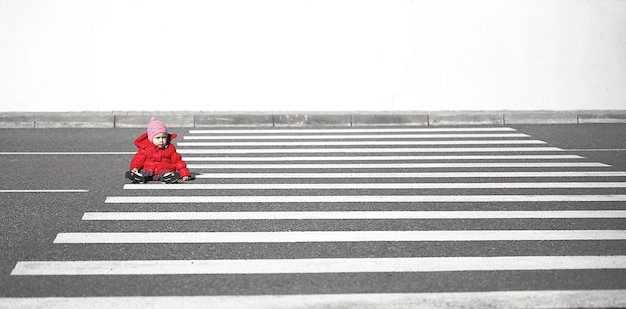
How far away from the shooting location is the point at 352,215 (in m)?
7.41

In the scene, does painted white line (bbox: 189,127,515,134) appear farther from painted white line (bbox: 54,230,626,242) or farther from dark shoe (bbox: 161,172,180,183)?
painted white line (bbox: 54,230,626,242)

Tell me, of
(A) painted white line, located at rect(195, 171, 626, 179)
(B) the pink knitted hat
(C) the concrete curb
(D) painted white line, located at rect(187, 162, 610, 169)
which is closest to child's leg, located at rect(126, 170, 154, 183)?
(B) the pink knitted hat

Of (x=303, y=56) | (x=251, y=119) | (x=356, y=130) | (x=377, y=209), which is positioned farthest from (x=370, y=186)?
(x=303, y=56)

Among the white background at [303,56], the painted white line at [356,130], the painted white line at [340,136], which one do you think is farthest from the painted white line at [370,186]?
the white background at [303,56]

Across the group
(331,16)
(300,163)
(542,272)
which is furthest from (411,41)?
(542,272)

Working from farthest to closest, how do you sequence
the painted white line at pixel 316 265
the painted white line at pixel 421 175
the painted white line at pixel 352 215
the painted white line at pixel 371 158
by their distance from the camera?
the painted white line at pixel 371 158, the painted white line at pixel 421 175, the painted white line at pixel 352 215, the painted white line at pixel 316 265

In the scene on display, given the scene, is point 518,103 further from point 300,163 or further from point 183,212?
point 183,212

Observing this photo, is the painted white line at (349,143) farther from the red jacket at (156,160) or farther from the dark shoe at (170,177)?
the dark shoe at (170,177)

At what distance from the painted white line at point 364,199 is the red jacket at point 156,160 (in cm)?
87

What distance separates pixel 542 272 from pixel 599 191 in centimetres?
327

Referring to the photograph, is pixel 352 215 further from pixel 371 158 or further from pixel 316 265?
pixel 371 158

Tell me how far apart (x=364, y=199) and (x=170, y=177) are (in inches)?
83.1

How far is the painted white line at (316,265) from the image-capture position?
567 centimetres

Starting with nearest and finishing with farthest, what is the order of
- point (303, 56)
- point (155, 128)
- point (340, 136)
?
point (155, 128), point (340, 136), point (303, 56)
